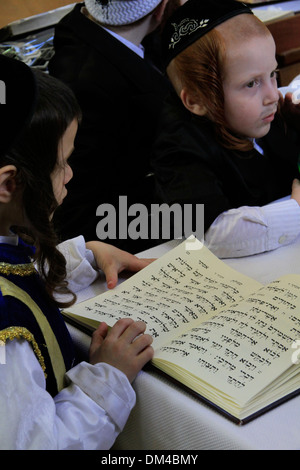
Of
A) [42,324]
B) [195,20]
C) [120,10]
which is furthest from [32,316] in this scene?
[120,10]

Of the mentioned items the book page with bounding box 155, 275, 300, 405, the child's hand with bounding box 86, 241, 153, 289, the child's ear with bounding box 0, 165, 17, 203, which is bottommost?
the child's hand with bounding box 86, 241, 153, 289

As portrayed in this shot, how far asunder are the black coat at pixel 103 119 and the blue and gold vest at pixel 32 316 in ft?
2.83

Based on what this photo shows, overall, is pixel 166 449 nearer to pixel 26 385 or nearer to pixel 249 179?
pixel 26 385

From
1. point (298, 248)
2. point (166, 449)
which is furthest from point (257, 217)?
point (166, 449)

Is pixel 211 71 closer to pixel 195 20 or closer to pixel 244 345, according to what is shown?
pixel 195 20

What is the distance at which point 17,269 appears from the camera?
96cm

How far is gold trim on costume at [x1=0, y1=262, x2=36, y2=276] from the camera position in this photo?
0.93 meters

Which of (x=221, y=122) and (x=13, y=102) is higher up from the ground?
(x=13, y=102)

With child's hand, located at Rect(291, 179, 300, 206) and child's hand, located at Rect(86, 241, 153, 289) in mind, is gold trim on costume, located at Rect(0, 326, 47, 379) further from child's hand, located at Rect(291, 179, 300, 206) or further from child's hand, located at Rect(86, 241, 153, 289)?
child's hand, located at Rect(291, 179, 300, 206)

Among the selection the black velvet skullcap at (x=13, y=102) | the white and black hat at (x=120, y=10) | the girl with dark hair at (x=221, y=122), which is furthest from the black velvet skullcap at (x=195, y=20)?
the black velvet skullcap at (x=13, y=102)

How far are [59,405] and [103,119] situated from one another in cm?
119

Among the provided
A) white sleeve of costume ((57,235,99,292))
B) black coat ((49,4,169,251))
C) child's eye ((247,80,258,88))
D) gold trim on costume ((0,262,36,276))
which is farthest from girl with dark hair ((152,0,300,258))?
gold trim on costume ((0,262,36,276))

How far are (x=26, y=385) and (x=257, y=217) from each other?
73cm

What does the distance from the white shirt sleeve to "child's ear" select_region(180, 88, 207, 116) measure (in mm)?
277
